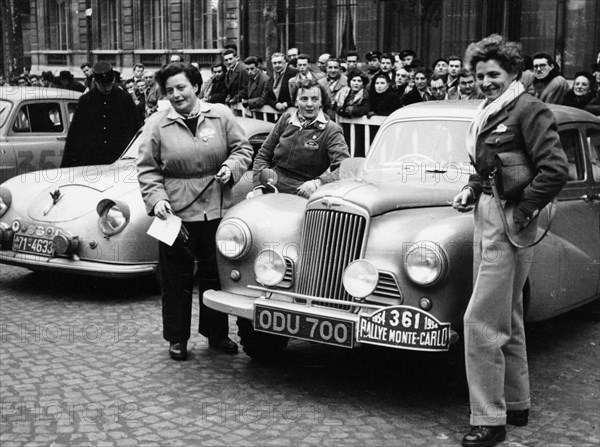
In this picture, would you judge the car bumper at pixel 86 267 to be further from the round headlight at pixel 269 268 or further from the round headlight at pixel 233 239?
the round headlight at pixel 269 268

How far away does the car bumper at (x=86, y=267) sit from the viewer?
759 centimetres

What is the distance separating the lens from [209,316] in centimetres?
641

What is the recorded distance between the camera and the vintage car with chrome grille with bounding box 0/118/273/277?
7.64 m

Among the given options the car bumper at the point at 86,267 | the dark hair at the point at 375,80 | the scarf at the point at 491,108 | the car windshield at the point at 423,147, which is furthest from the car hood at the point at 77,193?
the dark hair at the point at 375,80

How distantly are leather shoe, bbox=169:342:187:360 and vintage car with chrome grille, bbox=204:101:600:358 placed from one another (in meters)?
0.43

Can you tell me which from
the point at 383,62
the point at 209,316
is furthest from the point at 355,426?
the point at 383,62

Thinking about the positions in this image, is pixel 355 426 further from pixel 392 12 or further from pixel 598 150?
pixel 392 12

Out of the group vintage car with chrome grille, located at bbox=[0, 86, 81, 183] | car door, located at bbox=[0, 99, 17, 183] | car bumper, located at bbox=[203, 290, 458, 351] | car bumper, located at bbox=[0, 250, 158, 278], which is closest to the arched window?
vintage car with chrome grille, located at bbox=[0, 86, 81, 183]

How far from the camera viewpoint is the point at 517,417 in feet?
16.4

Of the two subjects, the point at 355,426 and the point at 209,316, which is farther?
the point at 209,316

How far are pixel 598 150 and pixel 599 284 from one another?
3.27 ft

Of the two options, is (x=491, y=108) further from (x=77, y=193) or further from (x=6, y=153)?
(x=6, y=153)

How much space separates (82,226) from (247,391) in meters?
2.83

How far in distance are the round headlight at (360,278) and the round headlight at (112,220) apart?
3.04 meters
